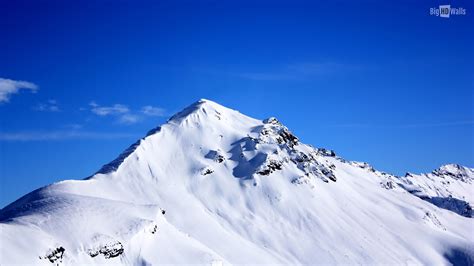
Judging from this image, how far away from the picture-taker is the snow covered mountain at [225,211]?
84125 mm

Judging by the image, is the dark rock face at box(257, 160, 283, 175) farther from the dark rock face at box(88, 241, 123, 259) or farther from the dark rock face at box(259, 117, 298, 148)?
the dark rock face at box(88, 241, 123, 259)

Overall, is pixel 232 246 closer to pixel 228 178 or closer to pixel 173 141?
pixel 228 178

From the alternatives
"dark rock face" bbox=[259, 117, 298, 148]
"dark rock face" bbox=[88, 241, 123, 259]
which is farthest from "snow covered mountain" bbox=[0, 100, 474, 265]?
"dark rock face" bbox=[259, 117, 298, 148]

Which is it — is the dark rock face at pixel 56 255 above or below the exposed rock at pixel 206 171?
below

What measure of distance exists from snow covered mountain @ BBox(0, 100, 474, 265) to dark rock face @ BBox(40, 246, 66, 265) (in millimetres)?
157

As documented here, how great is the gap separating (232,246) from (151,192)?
24.8 meters

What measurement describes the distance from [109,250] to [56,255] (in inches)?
342

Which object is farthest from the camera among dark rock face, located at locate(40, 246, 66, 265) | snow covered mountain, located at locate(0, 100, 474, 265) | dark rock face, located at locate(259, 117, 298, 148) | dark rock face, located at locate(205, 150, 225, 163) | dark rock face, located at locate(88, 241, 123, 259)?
dark rock face, located at locate(259, 117, 298, 148)

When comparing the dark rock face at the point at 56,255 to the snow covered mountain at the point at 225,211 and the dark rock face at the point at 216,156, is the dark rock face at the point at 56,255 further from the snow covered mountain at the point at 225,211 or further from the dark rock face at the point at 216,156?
the dark rock face at the point at 216,156

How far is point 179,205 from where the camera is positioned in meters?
124

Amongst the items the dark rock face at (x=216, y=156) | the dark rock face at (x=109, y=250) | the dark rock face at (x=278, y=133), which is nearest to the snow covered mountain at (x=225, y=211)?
the dark rock face at (x=109, y=250)

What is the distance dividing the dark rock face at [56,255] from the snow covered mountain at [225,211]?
16 centimetres

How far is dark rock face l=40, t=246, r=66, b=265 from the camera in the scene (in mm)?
72500

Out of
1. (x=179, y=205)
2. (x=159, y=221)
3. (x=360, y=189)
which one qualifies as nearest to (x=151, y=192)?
(x=179, y=205)
